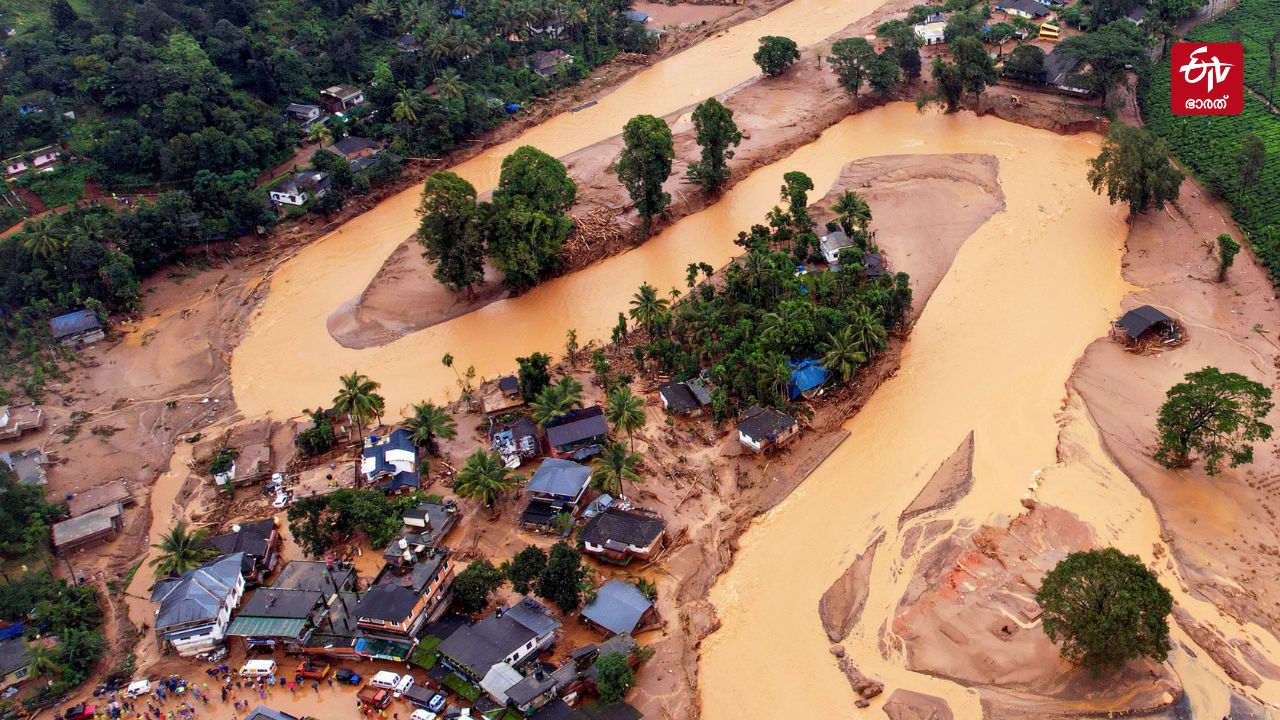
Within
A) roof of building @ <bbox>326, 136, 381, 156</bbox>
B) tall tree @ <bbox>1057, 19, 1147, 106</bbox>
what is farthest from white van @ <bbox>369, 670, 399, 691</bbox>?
tall tree @ <bbox>1057, 19, 1147, 106</bbox>

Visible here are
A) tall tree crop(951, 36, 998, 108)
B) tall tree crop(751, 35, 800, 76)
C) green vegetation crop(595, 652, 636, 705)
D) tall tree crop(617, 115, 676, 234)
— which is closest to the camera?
green vegetation crop(595, 652, 636, 705)

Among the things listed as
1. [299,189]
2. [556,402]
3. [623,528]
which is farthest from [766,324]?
[299,189]

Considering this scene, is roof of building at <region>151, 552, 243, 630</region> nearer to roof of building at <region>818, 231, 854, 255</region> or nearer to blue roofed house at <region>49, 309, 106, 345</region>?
blue roofed house at <region>49, 309, 106, 345</region>

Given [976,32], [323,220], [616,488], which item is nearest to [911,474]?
[616,488]

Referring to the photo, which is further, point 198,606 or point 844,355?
point 844,355

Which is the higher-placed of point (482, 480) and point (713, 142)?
point (713, 142)

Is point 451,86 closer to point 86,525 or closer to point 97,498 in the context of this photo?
point 97,498
